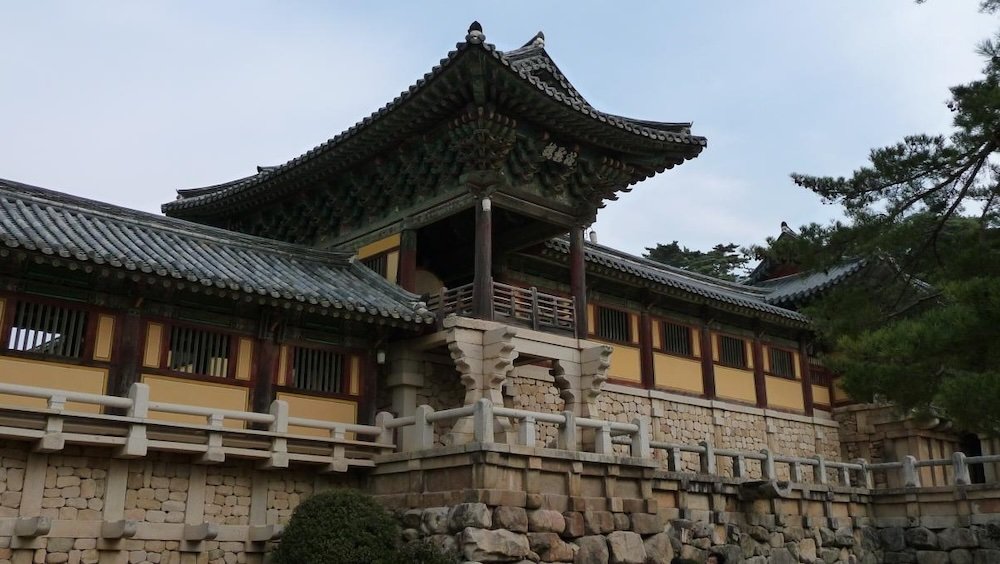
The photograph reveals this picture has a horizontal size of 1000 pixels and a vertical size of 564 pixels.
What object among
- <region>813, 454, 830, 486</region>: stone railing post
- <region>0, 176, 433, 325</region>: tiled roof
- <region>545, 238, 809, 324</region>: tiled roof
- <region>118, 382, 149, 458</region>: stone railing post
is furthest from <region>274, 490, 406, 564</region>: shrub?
<region>813, 454, 830, 486</region>: stone railing post

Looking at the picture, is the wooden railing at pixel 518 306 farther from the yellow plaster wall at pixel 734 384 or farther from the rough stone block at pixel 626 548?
the yellow plaster wall at pixel 734 384

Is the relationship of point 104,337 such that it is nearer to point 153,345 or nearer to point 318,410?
point 153,345

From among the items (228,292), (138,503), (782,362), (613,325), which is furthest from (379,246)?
(782,362)

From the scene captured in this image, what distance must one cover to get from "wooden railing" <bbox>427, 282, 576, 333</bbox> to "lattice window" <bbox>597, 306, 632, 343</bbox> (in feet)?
13.7

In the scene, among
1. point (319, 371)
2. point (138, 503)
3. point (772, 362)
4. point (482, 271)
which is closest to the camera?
point (138, 503)

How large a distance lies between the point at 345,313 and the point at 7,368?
519cm

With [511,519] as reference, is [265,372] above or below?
above

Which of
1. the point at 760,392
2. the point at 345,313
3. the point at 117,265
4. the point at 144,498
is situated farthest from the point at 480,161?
the point at 760,392

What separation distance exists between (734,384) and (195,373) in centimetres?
1594

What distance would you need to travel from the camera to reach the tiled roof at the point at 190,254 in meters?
13.8

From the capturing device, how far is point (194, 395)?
15125 millimetres

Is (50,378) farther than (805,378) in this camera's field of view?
No

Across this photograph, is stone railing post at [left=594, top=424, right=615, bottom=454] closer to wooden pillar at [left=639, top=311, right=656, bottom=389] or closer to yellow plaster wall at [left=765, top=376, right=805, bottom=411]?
wooden pillar at [left=639, top=311, right=656, bottom=389]

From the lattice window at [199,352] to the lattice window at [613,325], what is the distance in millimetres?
10200
